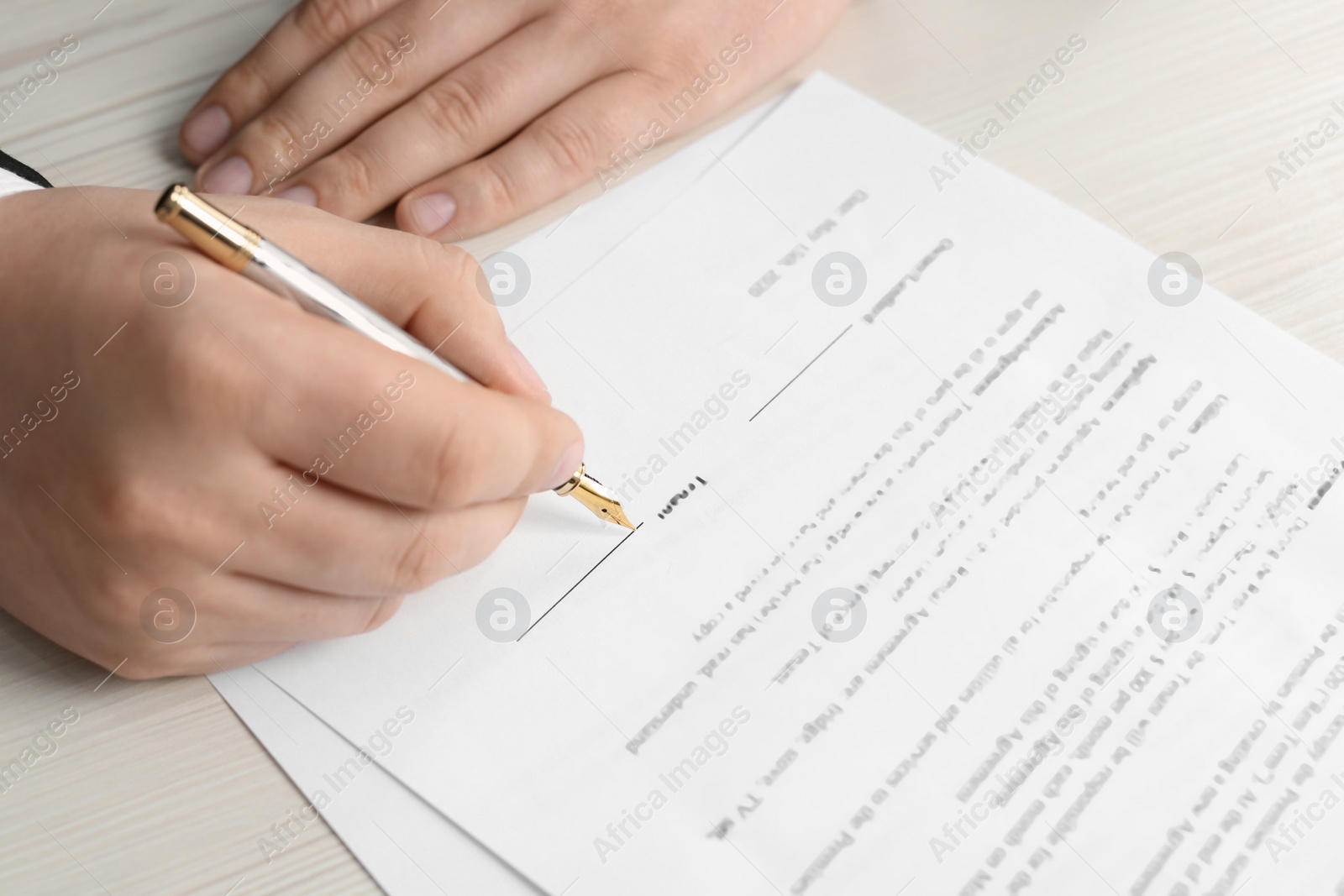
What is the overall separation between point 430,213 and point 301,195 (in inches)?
3.1

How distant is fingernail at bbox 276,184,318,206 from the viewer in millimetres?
581

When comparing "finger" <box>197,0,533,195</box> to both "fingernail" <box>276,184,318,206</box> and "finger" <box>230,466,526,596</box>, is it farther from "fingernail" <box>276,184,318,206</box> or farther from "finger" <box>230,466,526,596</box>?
"finger" <box>230,466,526,596</box>

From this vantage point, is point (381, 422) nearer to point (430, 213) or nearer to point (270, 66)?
point (430, 213)

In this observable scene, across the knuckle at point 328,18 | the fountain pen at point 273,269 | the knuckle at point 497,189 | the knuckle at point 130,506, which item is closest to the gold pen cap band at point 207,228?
the fountain pen at point 273,269

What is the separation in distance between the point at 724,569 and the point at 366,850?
200 millimetres

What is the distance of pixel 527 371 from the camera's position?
0.50m

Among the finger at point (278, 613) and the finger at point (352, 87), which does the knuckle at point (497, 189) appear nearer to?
the finger at point (352, 87)

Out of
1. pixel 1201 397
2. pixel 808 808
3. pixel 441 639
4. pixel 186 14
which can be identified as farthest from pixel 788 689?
pixel 186 14

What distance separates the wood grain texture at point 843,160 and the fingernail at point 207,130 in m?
0.02

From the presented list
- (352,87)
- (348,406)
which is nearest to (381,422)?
(348,406)

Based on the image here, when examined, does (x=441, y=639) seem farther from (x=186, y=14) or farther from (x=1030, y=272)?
(x=186, y=14)

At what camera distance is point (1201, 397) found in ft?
1.67

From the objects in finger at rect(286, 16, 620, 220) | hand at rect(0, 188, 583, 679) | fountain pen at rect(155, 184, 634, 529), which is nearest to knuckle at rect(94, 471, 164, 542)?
hand at rect(0, 188, 583, 679)

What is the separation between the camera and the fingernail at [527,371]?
49cm
